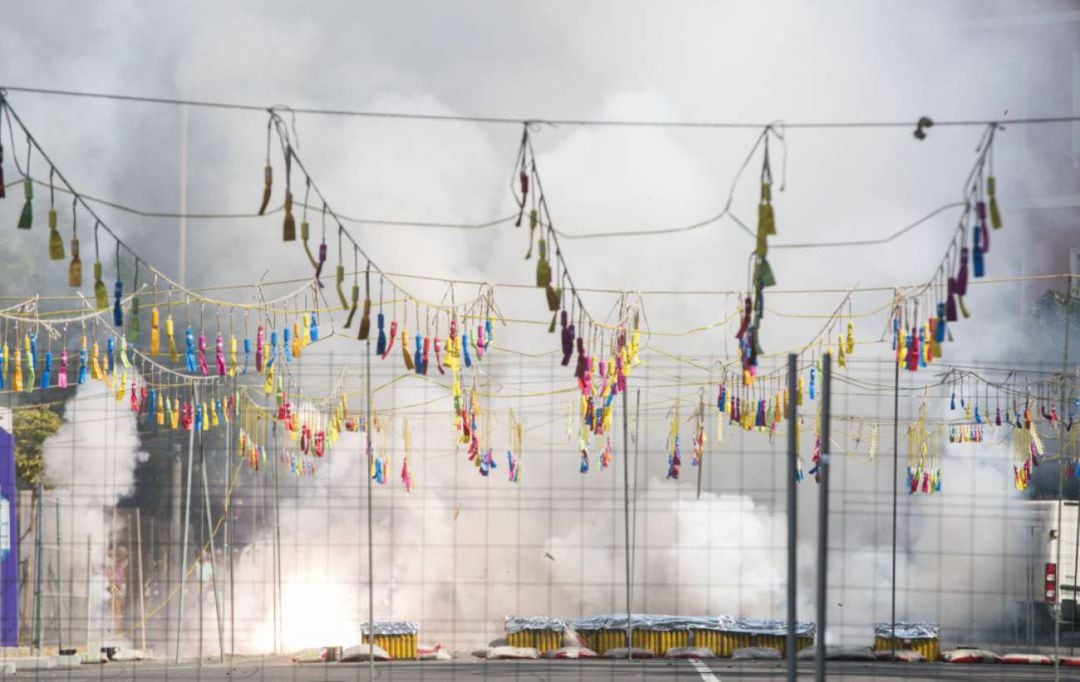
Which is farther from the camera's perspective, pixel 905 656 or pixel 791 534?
pixel 905 656

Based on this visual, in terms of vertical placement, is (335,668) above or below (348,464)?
below

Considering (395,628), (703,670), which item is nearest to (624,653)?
(703,670)

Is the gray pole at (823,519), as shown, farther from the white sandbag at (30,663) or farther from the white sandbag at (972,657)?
the white sandbag at (30,663)

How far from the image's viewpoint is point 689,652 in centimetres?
2069

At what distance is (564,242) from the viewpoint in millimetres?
26141

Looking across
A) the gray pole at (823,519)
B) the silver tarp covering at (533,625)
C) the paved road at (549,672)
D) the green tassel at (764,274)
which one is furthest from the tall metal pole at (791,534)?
the silver tarp covering at (533,625)

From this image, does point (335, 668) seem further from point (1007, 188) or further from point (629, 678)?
point (1007, 188)

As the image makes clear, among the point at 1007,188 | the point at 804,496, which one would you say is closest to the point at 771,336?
the point at 804,496

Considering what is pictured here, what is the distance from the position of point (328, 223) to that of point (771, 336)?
8.80 m

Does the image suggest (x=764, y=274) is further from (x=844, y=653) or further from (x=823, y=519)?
(x=844, y=653)

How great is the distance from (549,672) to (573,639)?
3.31 meters

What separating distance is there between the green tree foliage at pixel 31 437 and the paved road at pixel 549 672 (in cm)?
670

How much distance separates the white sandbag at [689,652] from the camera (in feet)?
67.6

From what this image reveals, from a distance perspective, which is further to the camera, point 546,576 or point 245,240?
point 245,240
